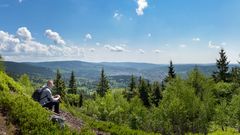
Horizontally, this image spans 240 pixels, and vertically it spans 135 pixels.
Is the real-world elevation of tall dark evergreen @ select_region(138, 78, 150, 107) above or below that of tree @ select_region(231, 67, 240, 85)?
below

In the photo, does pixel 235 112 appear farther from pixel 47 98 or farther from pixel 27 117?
pixel 27 117

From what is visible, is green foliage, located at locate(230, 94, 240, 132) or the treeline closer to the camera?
green foliage, located at locate(230, 94, 240, 132)

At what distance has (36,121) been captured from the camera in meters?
13.7

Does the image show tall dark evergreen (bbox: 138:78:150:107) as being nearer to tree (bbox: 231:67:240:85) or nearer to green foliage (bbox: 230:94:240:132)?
tree (bbox: 231:67:240:85)

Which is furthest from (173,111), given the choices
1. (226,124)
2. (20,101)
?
(20,101)

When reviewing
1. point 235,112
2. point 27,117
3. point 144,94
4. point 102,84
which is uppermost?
point 27,117

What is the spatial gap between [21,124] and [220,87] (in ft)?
254

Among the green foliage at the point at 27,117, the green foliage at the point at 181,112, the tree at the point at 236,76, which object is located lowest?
the green foliage at the point at 181,112

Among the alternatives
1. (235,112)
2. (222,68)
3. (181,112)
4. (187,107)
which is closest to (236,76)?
(222,68)

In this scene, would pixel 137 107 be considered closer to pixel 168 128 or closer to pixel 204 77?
pixel 168 128

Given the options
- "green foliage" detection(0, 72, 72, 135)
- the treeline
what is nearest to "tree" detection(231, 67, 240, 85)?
the treeline

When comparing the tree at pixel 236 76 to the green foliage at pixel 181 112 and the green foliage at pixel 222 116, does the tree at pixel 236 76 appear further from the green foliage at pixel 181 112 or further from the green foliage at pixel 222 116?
the green foliage at pixel 222 116

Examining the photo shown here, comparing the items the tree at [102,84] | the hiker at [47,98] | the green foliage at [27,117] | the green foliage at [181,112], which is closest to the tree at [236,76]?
the green foliage at [181,112]

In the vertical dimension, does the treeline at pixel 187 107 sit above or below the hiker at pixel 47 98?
below
